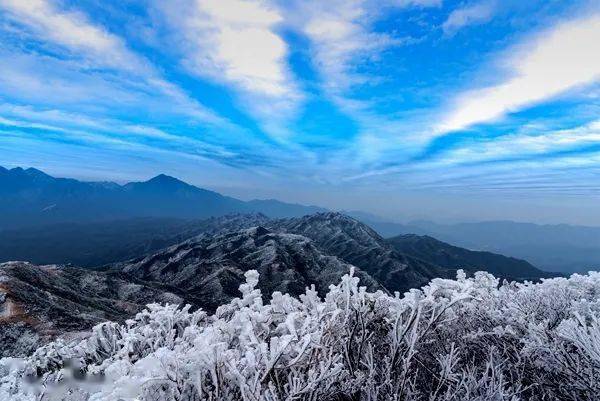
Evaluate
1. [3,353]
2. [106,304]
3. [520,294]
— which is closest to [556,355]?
[520,294]

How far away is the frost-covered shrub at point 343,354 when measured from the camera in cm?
616

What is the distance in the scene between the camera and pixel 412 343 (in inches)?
290

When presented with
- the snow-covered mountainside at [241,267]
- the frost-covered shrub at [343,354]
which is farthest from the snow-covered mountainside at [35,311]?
the snow-covered mountainside at [241,267]

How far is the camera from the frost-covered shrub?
6.16 meters

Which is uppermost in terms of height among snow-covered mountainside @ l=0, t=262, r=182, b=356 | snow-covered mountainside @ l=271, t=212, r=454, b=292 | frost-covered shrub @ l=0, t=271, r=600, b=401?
frost-covered shrub @ l=0, t=271, r=600, b=401

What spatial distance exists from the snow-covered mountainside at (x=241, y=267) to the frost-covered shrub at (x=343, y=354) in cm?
5537

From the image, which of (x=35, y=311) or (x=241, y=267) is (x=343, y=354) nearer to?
(x=35, y=311)

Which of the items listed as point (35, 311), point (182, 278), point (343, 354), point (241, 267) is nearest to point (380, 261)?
point (241, 267)

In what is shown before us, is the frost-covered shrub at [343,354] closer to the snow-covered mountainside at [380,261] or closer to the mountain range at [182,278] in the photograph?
the mountain range at [182,278]

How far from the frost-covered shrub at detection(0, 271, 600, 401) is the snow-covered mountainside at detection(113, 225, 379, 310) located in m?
55.4

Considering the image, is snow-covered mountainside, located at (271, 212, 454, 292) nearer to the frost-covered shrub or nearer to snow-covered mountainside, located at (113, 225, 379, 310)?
snow-covered mountainside, located at (113, 225, 379, 310)

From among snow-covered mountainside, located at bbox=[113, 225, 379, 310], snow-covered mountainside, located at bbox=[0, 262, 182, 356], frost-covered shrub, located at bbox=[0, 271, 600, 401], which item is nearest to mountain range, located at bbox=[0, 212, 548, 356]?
snow-covered mountainside, located at bbox=[0, 262, 182, 356]

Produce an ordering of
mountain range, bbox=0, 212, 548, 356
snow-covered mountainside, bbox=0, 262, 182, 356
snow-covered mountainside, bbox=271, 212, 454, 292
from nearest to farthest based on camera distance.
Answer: snow-covered mountainside, bbox=0, 262, 182, 356, mountain range, bbox=0, 212, 548, 356, snow-covered mountainside, bbox=271, 212, 454, 292

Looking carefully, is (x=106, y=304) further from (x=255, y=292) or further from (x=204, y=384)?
(x=204, y=384)
